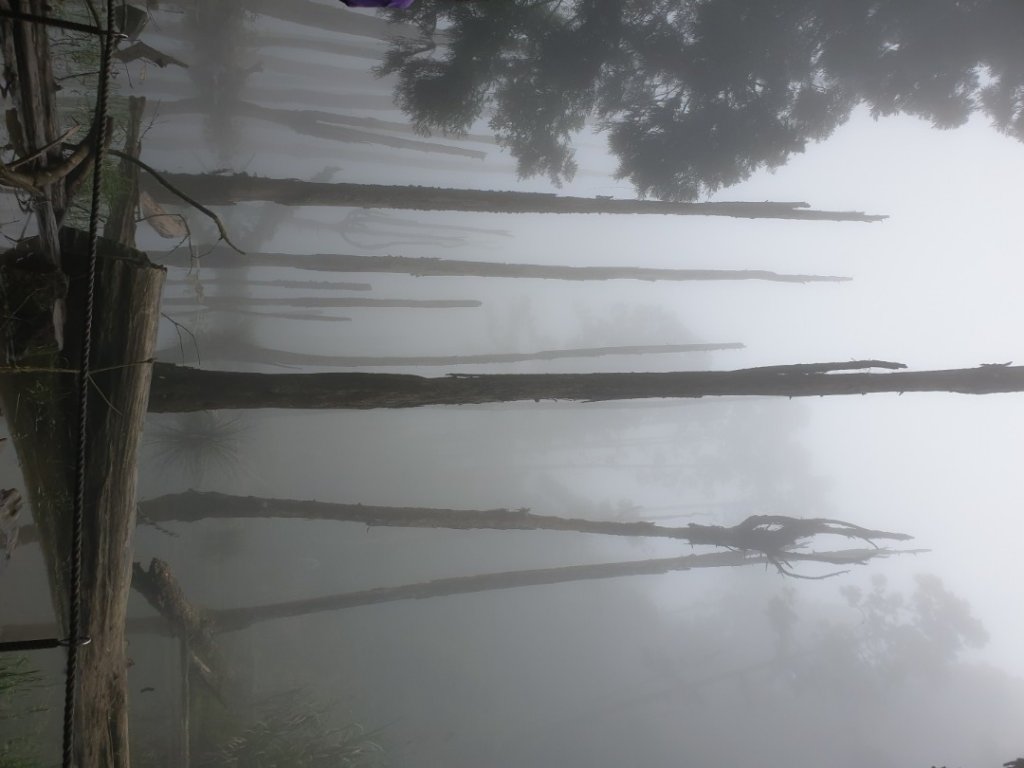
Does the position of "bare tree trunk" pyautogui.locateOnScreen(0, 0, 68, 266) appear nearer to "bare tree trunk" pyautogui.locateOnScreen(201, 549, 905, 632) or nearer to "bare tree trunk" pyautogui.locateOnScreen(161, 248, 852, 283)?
"bare tree trunk" pyautogui.locateOnScreen(161, 248, 852, 283)

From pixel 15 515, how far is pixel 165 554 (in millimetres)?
8281

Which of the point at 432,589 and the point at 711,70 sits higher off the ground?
the point at 711,70

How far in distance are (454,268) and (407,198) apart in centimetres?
226

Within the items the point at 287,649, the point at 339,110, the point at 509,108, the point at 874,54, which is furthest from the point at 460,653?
the point at 874,54

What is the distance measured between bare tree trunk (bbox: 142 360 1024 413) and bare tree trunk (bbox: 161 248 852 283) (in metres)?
2.84

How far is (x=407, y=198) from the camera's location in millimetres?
4031

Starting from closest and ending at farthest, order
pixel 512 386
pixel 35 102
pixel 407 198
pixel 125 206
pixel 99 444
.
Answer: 1. pixel 35 102
2. pixel 99 444
3. pixel 125 206
4. pixel 512 386
5. pixel 407 198

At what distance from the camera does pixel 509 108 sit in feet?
14.3

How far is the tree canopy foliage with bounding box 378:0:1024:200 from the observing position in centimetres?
397

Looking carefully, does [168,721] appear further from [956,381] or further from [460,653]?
[956,381]

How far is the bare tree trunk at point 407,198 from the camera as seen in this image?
151 inches

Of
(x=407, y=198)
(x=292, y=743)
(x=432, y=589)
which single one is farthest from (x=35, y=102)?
(x=292, y=743)

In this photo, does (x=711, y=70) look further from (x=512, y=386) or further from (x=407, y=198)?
(x=512, y=386)

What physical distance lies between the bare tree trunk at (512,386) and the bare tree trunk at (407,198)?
1.49 m
